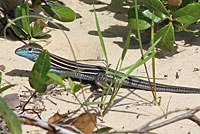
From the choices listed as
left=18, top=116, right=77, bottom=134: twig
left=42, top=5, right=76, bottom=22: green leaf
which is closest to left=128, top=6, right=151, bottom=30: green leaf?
left=42, top=5, right=76, bottom=22: green leaf

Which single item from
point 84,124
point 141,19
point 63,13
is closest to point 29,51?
point 63,13

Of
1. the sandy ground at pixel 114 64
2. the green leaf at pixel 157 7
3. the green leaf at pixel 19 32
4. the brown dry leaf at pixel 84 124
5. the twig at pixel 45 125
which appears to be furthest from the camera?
the green leaf at pixel 19 32

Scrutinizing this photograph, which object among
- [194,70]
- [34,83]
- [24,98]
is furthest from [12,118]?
[194,70]

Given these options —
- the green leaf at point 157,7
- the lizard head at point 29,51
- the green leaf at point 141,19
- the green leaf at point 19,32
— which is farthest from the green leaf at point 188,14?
the green leaf at point 19,32

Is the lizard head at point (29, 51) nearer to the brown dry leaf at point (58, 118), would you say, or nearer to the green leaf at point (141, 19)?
the green leaf at point (141, 19)

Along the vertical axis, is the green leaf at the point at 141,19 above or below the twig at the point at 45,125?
above

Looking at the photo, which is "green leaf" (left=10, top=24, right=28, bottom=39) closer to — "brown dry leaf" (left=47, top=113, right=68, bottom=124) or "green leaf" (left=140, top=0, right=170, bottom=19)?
"green leaf" (left=140, top=0, right=170, bottom=19)

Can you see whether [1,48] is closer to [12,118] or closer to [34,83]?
[34,83]
